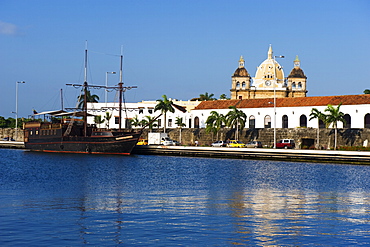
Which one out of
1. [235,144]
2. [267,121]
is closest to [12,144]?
[235,144]

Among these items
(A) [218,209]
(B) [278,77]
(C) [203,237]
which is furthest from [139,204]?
(B) [278,77]

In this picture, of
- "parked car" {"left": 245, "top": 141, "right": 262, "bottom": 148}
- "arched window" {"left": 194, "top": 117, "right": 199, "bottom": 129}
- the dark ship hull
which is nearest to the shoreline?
the dark ship hull

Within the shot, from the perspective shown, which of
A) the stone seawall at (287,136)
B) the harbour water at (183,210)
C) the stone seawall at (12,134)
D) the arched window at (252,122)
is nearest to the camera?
the harbour water at (183,210)

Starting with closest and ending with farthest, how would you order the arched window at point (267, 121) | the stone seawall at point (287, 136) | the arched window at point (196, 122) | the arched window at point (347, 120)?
1. the stone seawall at point (287, 136)
2. the arched window at point (347, 120)
3. the arched window at point (267, 121)
4. the arched window at point (196, 122)

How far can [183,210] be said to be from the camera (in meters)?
26.6

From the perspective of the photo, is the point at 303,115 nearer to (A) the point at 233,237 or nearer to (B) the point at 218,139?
(B) the point at 218,139

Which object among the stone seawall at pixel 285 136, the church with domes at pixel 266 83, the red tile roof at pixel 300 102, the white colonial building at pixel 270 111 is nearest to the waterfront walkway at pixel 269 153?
the white colonial building at pixel 270 111

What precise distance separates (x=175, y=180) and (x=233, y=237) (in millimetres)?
21546

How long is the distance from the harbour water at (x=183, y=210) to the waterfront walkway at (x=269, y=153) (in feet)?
45.7

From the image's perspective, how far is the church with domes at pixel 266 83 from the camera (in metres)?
155

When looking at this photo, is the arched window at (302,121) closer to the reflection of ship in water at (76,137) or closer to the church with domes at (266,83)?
the reflection of ship in water at (76,137)

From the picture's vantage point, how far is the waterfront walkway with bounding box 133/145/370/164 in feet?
195

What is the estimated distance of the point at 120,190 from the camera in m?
35.1

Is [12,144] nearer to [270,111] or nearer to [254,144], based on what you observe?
[270,111]
